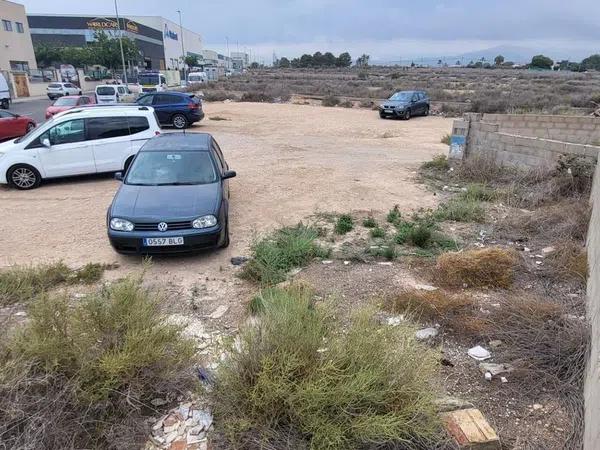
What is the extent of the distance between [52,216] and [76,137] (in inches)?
112

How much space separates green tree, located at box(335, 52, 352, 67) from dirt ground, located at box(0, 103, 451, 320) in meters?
110

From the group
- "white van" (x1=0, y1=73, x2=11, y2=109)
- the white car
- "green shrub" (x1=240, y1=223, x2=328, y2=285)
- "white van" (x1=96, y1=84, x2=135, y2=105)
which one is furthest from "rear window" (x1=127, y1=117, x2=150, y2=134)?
"white van" (x1=0, y1=73, x2=11, y2=109)

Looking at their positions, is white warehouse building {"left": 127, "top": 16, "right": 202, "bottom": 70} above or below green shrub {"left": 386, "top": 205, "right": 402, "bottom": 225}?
above

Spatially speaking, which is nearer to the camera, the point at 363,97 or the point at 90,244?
the point at 90,244

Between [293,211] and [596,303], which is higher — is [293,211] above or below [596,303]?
below

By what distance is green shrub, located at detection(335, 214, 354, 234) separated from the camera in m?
7.14

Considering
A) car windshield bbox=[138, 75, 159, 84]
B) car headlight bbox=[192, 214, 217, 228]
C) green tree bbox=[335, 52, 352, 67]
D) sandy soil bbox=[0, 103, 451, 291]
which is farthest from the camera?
green tree bbox=[335, 52, 352, 67]

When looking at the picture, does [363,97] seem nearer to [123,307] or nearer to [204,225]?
[204,225]

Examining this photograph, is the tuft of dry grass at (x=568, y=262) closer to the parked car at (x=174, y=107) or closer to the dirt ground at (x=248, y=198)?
the dirt ground at (x=248, y=198)

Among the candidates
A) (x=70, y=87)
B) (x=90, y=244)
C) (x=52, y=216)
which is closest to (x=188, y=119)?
(x=52, y=216)

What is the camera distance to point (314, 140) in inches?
690

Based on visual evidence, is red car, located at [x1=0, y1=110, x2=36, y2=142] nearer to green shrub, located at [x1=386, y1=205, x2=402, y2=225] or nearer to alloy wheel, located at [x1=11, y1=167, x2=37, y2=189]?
alloy wheel, located at [x1=11, y1=167, x2=37, y2=189]

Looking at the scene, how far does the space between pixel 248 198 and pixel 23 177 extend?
538 cm

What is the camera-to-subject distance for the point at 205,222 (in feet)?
19.1
